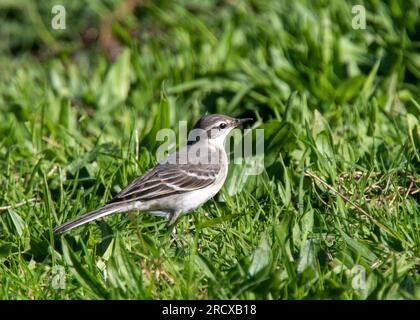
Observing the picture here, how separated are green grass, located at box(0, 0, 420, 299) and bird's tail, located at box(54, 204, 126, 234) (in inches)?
5.6

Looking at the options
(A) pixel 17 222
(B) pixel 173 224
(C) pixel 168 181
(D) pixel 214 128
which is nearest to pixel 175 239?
(B) pixel 173 224

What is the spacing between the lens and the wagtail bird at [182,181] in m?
6.63

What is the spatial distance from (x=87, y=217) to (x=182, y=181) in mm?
1121

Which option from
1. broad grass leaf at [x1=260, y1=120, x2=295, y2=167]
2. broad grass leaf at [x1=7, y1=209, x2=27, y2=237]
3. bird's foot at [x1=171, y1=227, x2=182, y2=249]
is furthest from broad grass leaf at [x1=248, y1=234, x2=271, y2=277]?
broad grass leaf at [x1=7, y1=209, x2=27, y2=237]

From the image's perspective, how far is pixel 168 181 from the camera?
23.2 feet

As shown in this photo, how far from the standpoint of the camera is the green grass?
557 centimetres

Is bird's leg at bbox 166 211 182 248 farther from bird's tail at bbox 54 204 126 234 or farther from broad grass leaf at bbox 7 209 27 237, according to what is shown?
broad grass leaf at bbox 7 209 27 237

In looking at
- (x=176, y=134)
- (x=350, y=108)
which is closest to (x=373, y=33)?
(x=350, y=108)

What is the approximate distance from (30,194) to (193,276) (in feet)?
7.83

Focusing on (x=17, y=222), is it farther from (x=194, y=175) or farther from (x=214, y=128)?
(x=214, y=128)

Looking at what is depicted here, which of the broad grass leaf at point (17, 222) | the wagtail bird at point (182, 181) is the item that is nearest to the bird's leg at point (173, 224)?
the wagtail bird at point (182, 181)

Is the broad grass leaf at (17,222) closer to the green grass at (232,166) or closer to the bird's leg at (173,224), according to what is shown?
the green grass at (232,166)

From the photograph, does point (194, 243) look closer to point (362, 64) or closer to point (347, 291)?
point (347, 291)

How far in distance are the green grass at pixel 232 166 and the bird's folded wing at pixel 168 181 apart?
213 mm
